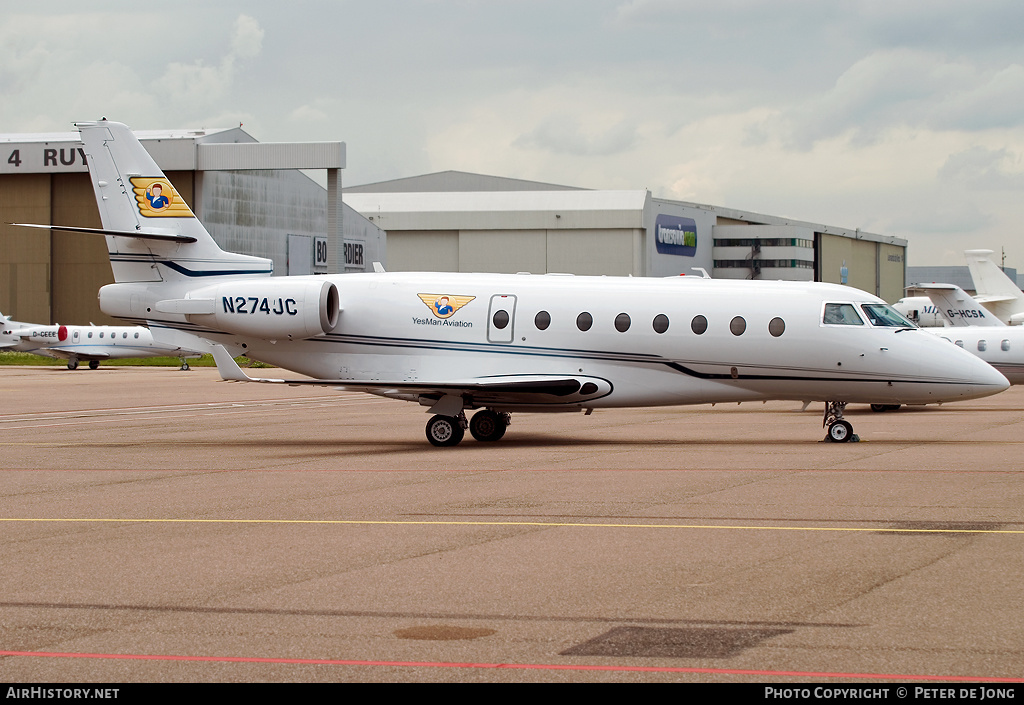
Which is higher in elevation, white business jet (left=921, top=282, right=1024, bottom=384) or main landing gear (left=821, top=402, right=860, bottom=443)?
white business jet (left=921, top=282, right=1024, bottom=384)

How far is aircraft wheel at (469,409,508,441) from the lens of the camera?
22016mm

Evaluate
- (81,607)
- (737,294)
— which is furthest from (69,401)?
(81,607)

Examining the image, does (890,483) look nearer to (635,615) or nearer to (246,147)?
(635,615)

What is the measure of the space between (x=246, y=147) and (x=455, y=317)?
184 feet

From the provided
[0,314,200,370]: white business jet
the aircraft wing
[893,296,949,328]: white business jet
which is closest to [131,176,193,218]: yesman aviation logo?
the aircraft wing

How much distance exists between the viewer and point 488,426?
22016 millimetres

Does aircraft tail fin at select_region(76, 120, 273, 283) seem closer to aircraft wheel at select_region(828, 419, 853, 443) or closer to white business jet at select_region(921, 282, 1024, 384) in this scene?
aircraft wheel at select_region(828, 419, 853, 443)

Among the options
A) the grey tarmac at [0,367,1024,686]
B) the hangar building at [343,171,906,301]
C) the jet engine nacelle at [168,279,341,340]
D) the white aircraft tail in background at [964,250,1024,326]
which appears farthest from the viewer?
the hangar building at [343,171,906,301]

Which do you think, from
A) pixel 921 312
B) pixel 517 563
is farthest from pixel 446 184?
pixel 517 563

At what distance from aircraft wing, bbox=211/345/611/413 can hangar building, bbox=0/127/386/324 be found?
188 ft

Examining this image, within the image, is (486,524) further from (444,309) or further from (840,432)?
(840,432)

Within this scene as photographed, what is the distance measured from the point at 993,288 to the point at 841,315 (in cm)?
4229

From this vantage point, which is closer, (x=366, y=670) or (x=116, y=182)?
(x=366, y=670)

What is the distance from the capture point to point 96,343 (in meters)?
69.6
